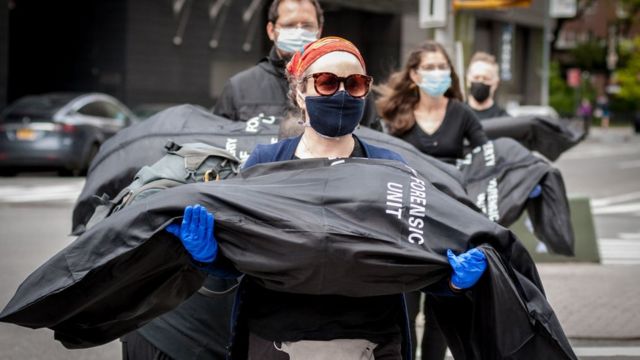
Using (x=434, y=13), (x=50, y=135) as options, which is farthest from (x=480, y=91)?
(x=50, y=135)

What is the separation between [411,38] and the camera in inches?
1784

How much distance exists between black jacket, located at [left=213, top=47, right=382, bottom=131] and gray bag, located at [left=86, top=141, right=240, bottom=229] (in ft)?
3.55

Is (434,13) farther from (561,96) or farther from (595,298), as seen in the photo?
(561,96)

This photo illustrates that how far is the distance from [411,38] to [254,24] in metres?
10.6

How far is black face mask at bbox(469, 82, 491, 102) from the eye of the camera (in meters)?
8.17

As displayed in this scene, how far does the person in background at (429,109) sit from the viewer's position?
6227mm

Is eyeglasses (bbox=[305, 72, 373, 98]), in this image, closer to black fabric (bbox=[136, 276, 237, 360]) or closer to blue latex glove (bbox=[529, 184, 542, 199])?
black fabric (bbox=[136, 276, 237, 360])

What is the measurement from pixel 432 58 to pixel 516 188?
Result: 38.8 inches

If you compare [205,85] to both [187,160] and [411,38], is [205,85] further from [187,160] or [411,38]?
[187,160]

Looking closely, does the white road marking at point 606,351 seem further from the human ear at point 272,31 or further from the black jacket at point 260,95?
the human ear at point 272,31

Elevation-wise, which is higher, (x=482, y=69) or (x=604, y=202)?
(x=482, y=69)

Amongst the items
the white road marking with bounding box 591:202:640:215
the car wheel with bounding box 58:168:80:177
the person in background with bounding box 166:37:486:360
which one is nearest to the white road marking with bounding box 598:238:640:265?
the white road marking with bounding box 591:202:640:215

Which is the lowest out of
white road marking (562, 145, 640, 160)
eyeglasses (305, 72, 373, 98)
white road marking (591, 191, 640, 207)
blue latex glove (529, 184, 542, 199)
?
white road marking (562, 145, 640, 160)

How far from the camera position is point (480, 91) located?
8.19 m
